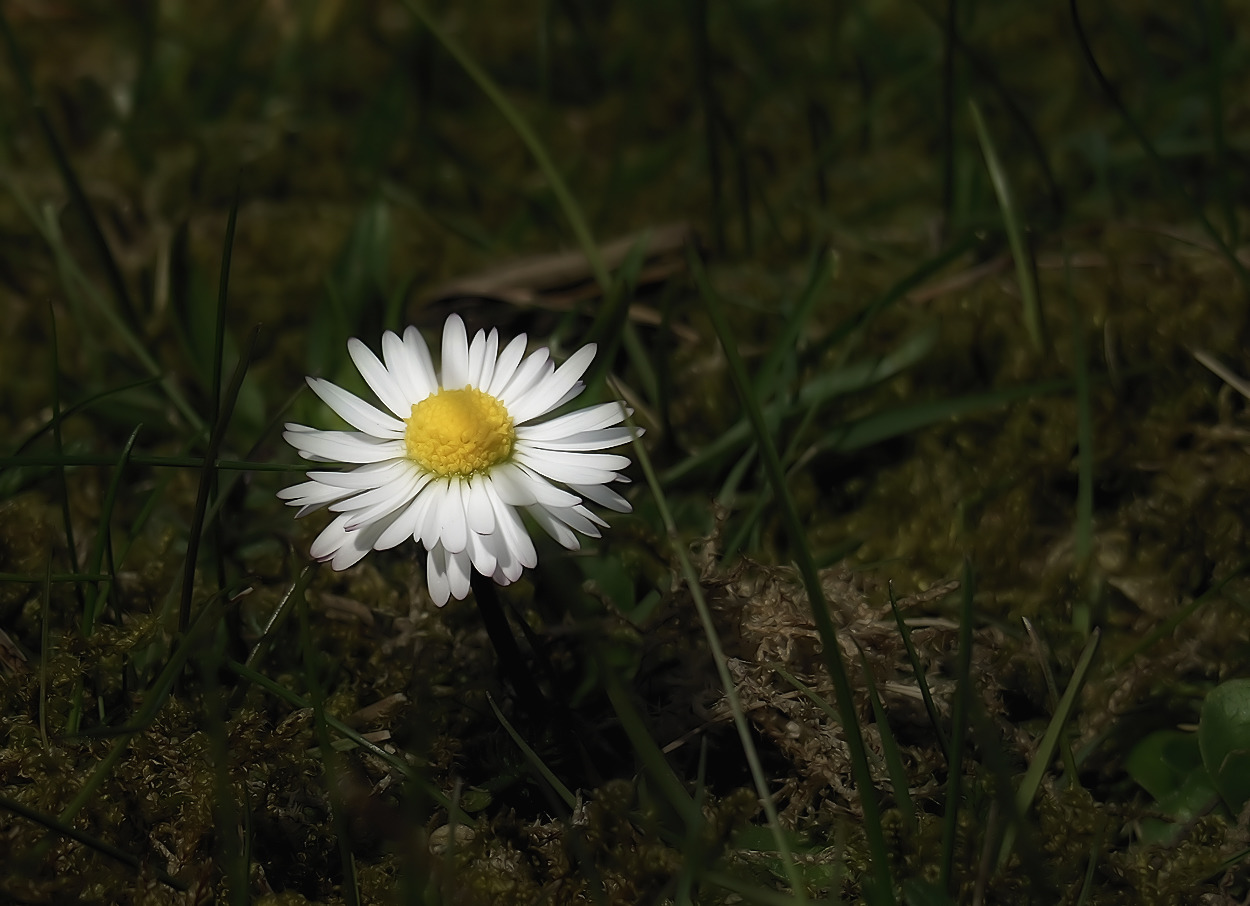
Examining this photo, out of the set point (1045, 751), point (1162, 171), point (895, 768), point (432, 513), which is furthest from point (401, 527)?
point (1162, 171)

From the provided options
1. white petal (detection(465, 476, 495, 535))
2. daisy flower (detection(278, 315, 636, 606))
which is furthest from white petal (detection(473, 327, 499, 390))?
white petal (detection(465, 476, 495, 535))

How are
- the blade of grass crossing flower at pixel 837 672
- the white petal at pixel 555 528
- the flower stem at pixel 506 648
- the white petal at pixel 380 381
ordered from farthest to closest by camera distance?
the white petal at pixel 380 381
the flower stem at pixel 506 648
the white petal at pixel 555 528
the blade of grass crossing flower at pixel 837 672

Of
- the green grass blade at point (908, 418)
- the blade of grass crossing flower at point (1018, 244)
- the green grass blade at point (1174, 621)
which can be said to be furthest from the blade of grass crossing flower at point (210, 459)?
the blade of grass crossing flower at point (1018, 244)

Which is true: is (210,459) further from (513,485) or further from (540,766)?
(540,766)

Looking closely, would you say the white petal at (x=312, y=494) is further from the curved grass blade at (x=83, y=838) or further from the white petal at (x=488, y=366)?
the curved grass blade at (x=83, y=838)

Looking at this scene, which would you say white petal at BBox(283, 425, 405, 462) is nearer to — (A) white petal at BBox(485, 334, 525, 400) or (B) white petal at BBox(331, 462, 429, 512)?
(B) white petal at BBox(331, 462, 429, 512)
